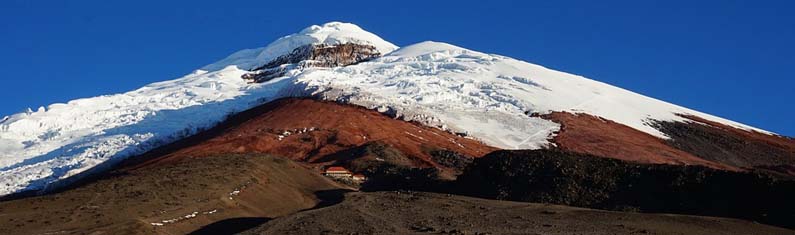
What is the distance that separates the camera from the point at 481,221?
3072 cm

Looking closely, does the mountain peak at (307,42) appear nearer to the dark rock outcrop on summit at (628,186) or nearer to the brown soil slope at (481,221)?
the dark rock outcrop on summit at (628,186)

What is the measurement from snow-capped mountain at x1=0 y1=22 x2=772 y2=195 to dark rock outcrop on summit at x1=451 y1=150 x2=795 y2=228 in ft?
107

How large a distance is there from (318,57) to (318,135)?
45.3 meters

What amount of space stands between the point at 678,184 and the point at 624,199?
6.81ft

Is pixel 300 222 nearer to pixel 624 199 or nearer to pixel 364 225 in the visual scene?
pixel 364 225

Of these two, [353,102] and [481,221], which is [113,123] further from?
[481,221]

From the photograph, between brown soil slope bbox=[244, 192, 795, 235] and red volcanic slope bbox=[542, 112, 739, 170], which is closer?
brown soil slope bbox=[244, 192, 795, 235]

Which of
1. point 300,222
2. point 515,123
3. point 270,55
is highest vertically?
point 270,55

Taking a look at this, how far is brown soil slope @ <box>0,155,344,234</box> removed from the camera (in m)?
32.7

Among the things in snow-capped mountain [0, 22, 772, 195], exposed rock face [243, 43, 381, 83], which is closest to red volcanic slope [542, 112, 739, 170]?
snow-capped mountain [0, 22, 772, 195]

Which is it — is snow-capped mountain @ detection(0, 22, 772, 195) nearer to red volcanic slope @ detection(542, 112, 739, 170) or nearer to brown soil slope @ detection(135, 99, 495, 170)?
red volcanic slope @ detection(542, 112, 739, 170)

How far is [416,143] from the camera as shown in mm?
68312

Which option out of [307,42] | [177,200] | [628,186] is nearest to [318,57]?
[307,42]

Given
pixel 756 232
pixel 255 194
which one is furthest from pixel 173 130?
pixel 756 232
